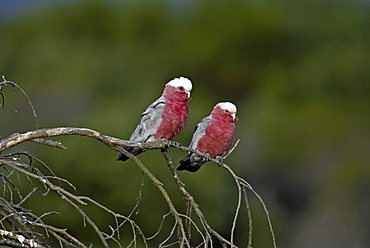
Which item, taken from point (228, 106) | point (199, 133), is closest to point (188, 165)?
point (199, 133)

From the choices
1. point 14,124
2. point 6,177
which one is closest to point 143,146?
point 6,177

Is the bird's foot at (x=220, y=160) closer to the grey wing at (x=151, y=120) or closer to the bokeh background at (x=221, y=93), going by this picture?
the grey wing at (x=151, y=120)

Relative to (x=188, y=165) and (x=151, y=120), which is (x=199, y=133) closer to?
(x=188, y=165)

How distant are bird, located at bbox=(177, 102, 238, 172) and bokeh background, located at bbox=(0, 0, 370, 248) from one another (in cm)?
391

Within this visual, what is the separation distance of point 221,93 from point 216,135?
9.12 m

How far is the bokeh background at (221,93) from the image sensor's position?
694 centimetres

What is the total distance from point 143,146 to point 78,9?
11.0 metres

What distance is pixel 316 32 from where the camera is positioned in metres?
11.7

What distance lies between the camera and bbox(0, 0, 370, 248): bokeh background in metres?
6.94

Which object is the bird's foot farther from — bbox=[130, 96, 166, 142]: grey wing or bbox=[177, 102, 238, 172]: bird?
bbox=[130, 96, 166, 142]: grey wing

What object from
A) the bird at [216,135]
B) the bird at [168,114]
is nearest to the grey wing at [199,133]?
the bird at [216,135]

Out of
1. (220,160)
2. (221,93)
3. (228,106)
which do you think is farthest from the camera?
(221,93)

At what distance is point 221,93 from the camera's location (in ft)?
37.5

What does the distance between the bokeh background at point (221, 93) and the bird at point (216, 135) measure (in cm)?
391
